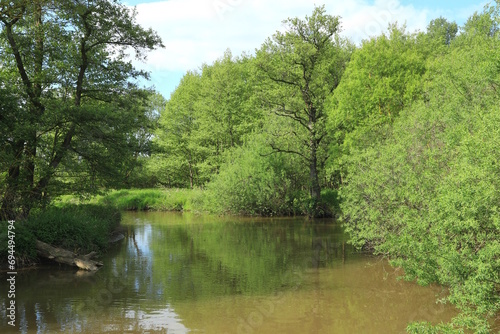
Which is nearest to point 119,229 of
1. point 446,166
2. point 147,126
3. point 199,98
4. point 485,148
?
point 147,126

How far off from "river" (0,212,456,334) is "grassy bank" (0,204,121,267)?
0.86 m

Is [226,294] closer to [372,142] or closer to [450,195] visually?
[450,195]

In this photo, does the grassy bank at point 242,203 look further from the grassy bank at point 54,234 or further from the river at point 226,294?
the river at point 226,294

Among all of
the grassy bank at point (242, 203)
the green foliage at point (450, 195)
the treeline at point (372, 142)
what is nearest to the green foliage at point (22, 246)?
the treeline at point (372, 142)

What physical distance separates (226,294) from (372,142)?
14991mm

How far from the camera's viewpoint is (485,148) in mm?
7672

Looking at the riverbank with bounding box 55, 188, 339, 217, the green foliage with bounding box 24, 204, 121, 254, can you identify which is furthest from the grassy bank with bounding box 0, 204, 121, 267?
the riverbank with bounding box 55, 188, 339, 217

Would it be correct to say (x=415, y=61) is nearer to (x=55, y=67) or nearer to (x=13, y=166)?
(x=55, y=67)

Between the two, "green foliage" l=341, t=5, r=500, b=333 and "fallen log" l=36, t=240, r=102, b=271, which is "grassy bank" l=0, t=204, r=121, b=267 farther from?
"green foliage" l=341, t=5, r=500, b=333

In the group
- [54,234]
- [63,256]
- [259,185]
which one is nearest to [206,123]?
[259,185]

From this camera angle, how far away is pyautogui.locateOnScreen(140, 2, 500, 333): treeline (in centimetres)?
751

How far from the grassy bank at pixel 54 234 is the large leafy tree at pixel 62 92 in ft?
3.24

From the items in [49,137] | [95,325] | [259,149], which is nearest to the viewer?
[95,325]

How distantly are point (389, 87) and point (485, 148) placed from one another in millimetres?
21144
